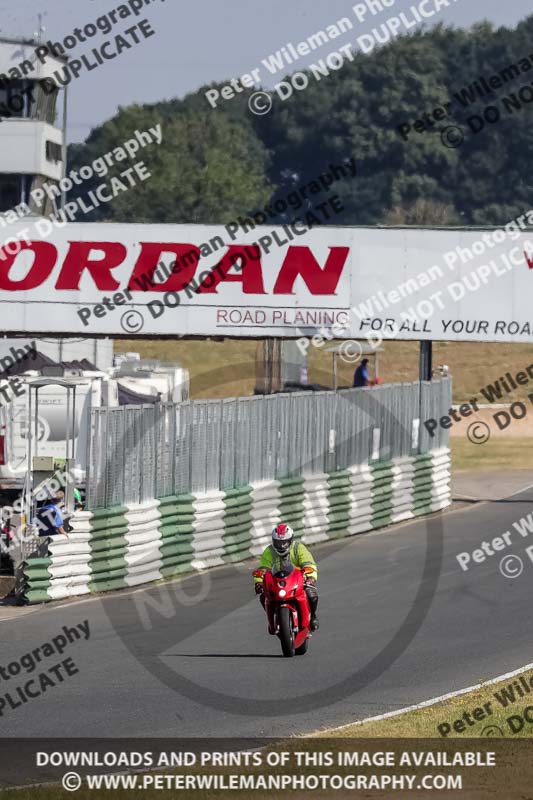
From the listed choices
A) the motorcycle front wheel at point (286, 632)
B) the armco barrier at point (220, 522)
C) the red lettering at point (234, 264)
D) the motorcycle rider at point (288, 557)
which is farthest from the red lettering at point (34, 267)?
the motorcycle front wheel at point (286, 632)

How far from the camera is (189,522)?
73.7 feet

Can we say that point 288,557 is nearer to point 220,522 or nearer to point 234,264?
point 220,522

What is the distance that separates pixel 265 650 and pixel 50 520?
5.42m

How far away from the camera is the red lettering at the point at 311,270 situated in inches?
1191

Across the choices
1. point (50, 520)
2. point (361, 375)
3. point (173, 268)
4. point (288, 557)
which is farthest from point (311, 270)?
point (288, 557)

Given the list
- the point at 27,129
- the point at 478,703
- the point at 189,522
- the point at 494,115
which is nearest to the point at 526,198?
the point at 494,115

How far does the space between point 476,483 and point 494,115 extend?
92744 mm

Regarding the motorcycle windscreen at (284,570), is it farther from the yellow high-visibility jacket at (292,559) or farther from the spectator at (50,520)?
the spectator at (50,520)

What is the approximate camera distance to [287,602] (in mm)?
14859

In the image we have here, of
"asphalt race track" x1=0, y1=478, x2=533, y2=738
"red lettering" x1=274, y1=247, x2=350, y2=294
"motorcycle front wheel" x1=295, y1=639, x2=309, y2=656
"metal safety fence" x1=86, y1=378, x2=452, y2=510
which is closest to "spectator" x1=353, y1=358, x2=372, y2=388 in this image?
"metal safety fence" x1=86, y1=378, x2=452, y2=510

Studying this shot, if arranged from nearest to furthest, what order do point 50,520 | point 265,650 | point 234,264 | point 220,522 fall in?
point 265,650
point 50,520
point 220,522
point 234,264

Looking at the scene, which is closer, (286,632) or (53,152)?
(286,632)

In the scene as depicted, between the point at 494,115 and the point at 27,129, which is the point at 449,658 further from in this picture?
the point at 494,115

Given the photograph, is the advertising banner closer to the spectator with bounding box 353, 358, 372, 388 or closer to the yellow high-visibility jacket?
the spectator with bounding box 353, 358, 372, 388
